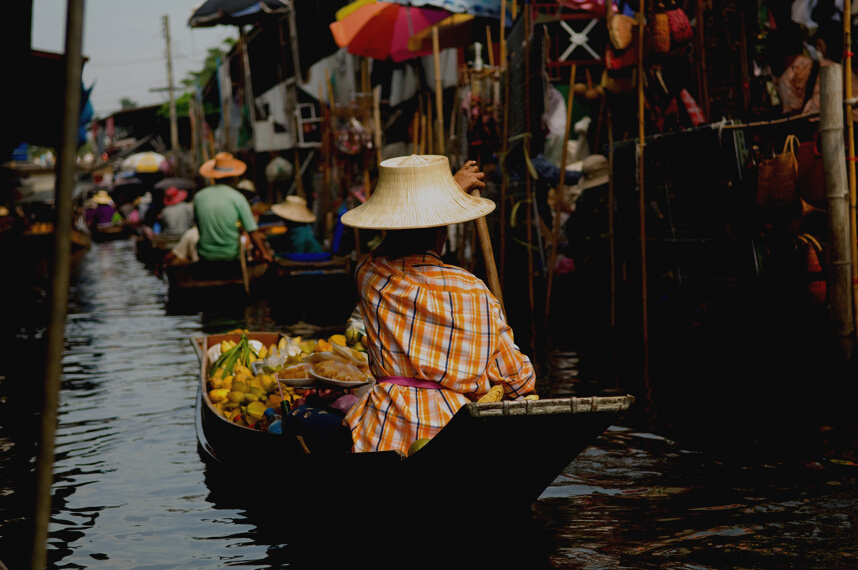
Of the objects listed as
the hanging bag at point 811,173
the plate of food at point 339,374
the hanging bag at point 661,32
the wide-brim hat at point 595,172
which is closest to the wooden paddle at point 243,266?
the wide-brim hat at point 595,172

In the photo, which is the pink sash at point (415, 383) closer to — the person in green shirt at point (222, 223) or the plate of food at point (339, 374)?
the plate of food at point (339, 374)

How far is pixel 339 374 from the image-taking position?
446 cm

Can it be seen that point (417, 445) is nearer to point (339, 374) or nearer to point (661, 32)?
point (339, 374)

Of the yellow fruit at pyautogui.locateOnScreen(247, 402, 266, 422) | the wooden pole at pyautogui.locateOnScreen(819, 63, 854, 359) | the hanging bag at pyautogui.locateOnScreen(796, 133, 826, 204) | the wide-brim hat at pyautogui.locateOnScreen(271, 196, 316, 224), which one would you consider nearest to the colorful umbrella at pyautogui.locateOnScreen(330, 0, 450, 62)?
the wide-brim hat at pyautogui.locateOnScreen(271, 196, 316, 224)

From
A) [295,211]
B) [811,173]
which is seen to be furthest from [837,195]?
[295,211]

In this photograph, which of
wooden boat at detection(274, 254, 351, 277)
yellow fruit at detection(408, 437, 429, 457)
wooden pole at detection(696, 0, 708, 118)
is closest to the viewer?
yellow fruit at detection(408, 437, 429, 457)

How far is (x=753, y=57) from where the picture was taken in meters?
7.97

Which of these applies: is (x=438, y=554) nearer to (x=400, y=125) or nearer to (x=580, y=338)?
(x=580, y=338)

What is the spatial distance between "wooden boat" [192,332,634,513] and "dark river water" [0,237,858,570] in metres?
0.19

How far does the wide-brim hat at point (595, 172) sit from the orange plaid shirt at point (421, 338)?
6252 mm

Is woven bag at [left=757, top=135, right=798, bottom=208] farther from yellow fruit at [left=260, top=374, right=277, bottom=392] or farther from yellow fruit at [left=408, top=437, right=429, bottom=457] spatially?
yellow fruit at [left=408, top=437, right=429, bottom=457]

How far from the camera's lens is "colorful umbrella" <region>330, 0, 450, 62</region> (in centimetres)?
1284

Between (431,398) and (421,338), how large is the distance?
24cm

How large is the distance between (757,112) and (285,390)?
4.74 meters
